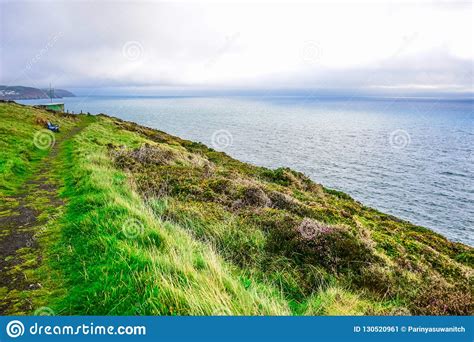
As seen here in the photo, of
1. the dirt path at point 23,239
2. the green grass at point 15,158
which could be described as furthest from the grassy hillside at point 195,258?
the green grass at point 15,158

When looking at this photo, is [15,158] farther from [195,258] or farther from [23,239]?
[195,258]

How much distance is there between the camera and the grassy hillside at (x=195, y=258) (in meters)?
5.01

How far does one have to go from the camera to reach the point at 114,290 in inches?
196

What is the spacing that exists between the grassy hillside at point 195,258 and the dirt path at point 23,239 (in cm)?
3

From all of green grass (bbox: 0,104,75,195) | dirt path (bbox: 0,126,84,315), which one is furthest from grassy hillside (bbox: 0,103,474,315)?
green grass (bbox: 0,104,75,195)

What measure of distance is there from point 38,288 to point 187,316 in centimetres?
299

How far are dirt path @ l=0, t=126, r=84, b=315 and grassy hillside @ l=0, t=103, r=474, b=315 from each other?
0.03 metres

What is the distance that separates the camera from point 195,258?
6.24 meters

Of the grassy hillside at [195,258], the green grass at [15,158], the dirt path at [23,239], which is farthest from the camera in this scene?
the green grass at [15,158]

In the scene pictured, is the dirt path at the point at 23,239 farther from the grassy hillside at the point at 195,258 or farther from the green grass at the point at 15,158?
the green grass at the point at 15,158

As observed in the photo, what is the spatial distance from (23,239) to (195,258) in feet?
15.0

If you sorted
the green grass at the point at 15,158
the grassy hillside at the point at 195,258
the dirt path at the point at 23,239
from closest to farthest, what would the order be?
the grassy hillside at the point at 195,258, the dirt path at the point at 23,239, the green grass at the point at 15,158

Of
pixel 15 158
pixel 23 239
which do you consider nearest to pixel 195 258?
pixel 23 239

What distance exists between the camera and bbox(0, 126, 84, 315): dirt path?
546 centimetres
